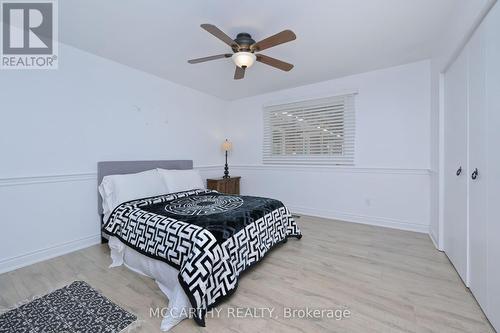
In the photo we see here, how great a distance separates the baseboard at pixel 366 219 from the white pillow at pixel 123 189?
266 centimetres

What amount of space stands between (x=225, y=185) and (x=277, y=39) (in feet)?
9.81

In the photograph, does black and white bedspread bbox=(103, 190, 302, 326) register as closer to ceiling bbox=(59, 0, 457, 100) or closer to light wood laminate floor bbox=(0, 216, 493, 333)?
light wood laminate floor bbox=(0, 216, 493, 333)

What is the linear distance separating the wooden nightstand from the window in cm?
81

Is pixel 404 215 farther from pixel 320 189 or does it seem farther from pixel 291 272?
pixel 291 272

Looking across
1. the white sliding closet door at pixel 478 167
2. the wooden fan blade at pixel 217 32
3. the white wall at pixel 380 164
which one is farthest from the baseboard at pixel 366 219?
the wooden fan blade at pixel 217 32

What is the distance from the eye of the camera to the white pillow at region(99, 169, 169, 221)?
2565 mm

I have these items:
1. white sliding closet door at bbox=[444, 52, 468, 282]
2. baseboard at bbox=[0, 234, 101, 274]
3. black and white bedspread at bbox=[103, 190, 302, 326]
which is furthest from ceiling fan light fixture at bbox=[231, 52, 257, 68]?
baseboard at bbox=[0, 234, 101, 274]

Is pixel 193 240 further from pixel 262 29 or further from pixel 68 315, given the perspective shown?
pixel 262 29

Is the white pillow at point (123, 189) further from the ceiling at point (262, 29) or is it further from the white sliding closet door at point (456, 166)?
the white sliding closet door at point (456, 166)

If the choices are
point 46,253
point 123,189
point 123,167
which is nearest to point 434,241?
point 123,189

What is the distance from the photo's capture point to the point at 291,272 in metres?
2.08

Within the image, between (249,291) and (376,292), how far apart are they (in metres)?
1.05

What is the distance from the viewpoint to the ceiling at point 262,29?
6.37ft

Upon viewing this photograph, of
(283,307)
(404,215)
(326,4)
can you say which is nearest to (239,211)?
(283,307)
